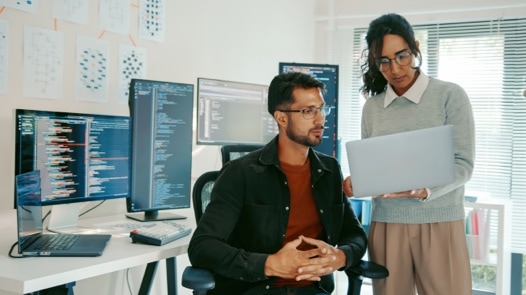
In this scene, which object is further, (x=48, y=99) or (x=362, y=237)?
(x=48, y=99)

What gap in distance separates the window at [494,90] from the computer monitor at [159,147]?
2252 millimetres

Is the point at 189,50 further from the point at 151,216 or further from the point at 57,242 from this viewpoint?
the point at 57,242

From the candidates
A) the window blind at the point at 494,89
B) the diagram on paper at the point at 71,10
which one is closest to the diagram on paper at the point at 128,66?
the diagram on paper at the point at 71,10

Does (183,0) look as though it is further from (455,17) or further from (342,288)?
(342,288)

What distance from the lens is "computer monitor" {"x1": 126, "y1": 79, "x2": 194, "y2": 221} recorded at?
2.23 meters

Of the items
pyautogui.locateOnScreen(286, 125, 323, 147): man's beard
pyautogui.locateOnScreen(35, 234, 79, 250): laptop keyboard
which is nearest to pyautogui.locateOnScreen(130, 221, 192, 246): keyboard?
pyautogui.locateOnScreen(35, 234, 79, 250): laptop keyboard

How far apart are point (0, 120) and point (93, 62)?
0.52 meters

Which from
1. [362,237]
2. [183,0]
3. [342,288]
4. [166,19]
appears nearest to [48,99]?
[166,19]

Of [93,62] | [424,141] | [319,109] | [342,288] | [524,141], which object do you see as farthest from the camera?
[342,288]

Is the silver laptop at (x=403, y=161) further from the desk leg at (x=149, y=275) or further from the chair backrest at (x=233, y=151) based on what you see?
the desk leg at (x=149, y=275)

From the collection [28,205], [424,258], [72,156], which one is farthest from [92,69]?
[424,258]

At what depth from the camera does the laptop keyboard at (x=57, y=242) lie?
5.37ft

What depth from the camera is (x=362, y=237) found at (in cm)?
190

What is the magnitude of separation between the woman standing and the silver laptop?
69 millimetres
